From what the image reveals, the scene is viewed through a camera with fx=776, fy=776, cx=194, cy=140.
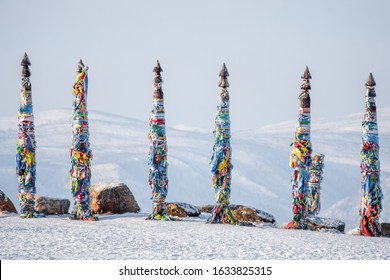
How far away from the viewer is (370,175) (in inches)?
822

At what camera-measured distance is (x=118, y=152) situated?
3875 inches

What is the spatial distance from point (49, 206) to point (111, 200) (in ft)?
6.29

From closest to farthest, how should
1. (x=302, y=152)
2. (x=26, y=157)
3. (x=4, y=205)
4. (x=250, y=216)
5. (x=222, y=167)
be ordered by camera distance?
(x=302, y=152) < (x=222, y=167) < (x=26, y=157) < (x=250, y=216) < (x=4, y=205)

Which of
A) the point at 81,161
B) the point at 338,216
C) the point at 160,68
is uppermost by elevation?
the point at 160,68

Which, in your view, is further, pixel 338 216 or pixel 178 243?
pixel 338 216

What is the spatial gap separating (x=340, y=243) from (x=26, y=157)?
10.1 metres

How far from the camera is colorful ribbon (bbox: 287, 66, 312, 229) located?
21125 millimetres

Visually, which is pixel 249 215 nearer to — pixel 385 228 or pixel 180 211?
pixel 180 211

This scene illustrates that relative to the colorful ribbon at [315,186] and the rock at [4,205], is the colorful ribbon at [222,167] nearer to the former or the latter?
the colorful ribbon at [315,186]

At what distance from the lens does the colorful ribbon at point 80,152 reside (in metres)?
22.2

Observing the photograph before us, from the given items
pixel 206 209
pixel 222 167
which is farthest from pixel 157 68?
pixel 206 209

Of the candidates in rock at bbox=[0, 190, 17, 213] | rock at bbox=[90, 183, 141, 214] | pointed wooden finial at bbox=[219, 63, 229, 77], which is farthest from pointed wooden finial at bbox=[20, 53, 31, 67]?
pointed wooden finial at bbox=[219, 63, 229, 77]

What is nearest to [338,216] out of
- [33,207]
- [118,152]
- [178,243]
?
[118,152]
